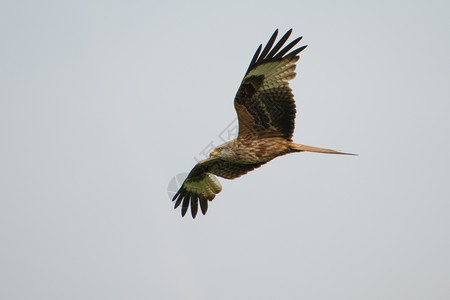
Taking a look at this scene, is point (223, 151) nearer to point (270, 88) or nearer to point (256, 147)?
point (256, 147)

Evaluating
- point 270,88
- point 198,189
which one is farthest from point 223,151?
point 198,189

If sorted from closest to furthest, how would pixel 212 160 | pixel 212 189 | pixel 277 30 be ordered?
pixel 277 30
pixel 212 160
pixel 212 189

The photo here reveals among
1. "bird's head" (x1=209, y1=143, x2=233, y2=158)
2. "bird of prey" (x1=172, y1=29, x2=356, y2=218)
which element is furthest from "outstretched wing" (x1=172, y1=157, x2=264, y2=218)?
"bird's head" (x1=209, y1=143, x2=233, y2=158)

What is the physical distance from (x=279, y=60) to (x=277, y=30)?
1.67 feet

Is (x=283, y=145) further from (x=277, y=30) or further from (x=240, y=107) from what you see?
(x=277, y=30)

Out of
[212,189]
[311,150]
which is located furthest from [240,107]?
[212,189]

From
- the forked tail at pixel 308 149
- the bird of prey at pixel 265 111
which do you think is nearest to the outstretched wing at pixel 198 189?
the bird of prey at pixel 265 111

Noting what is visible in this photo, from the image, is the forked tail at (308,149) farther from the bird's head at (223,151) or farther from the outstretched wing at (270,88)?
the bird's head at (223,151)

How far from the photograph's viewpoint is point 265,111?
32.1ft

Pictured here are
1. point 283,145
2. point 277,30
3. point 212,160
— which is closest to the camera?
point 277,30

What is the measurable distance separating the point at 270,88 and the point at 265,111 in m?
0.42

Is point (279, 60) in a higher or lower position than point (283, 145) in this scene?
higher

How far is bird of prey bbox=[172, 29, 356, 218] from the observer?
9.51 metres

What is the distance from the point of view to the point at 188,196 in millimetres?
12133
